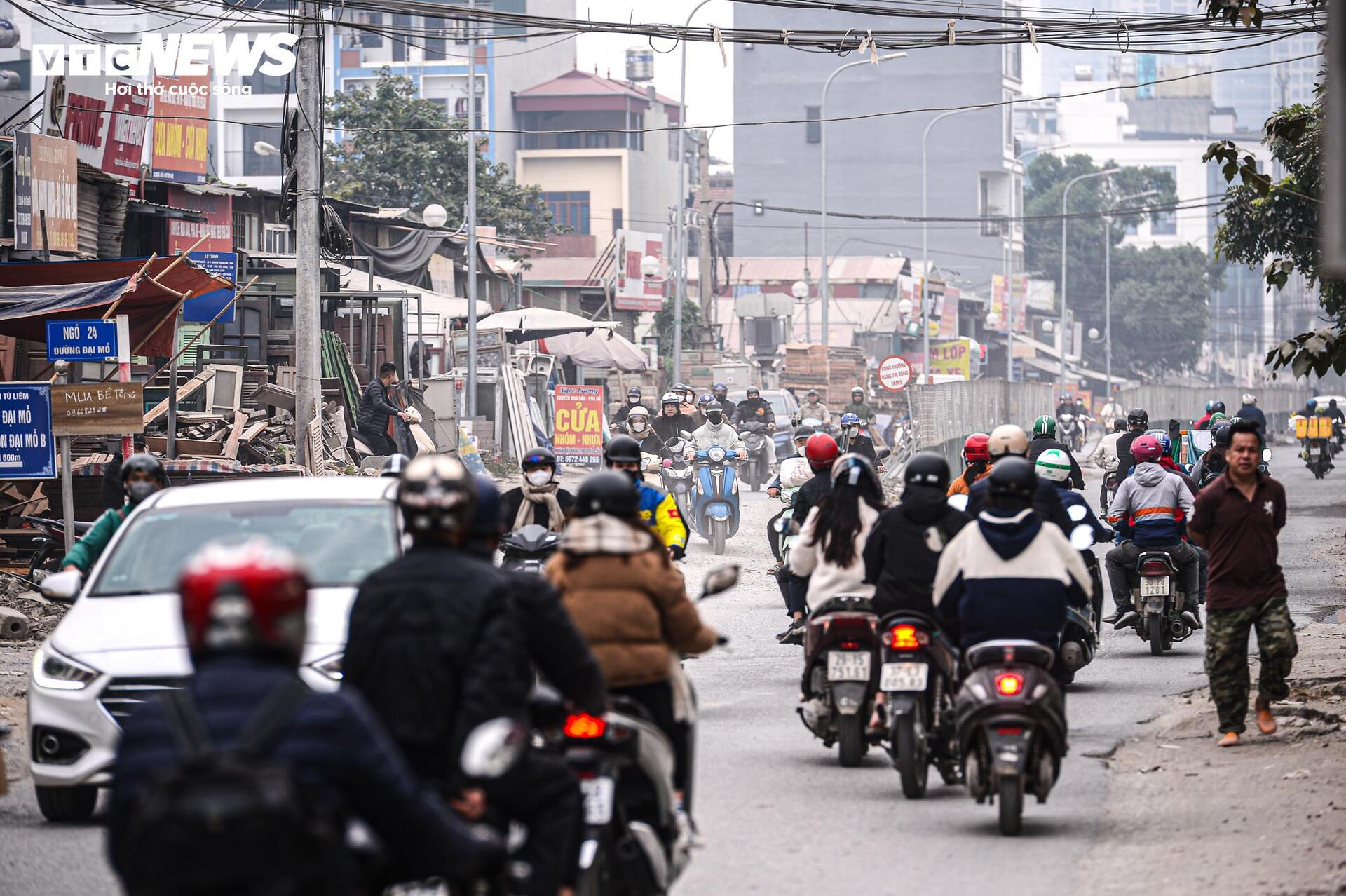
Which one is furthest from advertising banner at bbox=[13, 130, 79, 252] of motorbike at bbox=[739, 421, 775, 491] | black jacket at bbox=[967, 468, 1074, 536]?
black jacket at bbox=[967, 468, 1074, 536]

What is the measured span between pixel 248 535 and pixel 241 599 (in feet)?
18.8

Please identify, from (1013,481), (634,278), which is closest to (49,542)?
(1013,481)

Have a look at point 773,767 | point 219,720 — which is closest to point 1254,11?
point 773,767

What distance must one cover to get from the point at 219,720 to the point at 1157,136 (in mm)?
189702

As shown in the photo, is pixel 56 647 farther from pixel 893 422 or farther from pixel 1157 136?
pixel 1157 136

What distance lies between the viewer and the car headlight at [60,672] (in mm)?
8297

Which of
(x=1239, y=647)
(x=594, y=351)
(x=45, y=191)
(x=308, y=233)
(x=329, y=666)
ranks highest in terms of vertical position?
(x=45, y=191)

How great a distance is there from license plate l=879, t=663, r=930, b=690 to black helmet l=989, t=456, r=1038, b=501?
0.90 meters

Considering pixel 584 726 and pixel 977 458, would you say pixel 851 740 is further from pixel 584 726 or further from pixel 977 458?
pixel 584 726

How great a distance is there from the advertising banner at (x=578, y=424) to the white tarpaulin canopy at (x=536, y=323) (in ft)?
18.4

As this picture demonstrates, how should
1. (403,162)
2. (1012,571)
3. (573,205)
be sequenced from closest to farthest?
1. (1012,571)
2. (403,162)
3. (573,205)

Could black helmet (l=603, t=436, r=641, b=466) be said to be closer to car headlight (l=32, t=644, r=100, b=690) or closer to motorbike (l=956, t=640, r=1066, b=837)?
motorbike (l=956, t=640, r=1066, b=837)

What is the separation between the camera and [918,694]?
28.4ft

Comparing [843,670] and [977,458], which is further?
[977,458]
